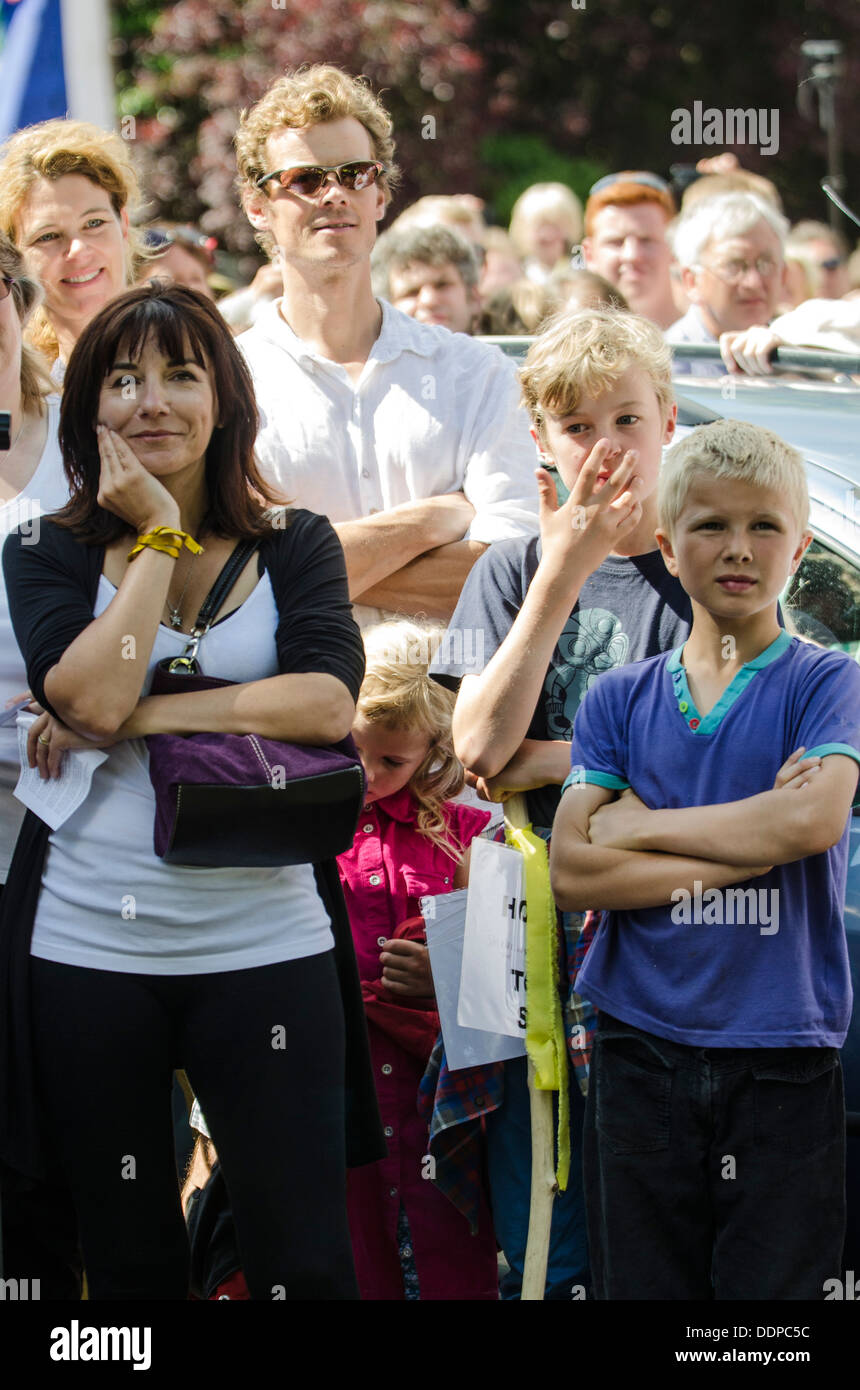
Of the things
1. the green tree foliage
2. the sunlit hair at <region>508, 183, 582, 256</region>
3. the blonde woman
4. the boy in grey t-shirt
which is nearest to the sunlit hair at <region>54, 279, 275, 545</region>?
the boy in grey t-shirt

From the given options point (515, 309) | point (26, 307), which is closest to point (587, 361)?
point (26, 307)

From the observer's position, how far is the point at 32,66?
5324mm

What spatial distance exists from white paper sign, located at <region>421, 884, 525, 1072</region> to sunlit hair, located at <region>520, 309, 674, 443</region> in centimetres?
80

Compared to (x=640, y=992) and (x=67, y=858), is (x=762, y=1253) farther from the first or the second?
(x=67, y=858)

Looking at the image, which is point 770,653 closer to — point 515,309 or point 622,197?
point 515,309

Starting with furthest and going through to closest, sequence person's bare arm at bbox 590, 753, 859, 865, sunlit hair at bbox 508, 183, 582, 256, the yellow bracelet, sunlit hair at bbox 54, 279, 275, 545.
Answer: sunlit hair at bbox 508, 183, 582, 256
sunlit hair at bbox 54, 279, 275, 545
the yellow bracelet
person's bare arm at bbox 590, 753, 859, 865

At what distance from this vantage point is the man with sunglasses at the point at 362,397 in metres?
3.57

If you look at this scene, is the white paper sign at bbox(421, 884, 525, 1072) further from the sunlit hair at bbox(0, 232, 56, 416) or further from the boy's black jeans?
the sunlit hair at bbox(0, 232, 56, 416)

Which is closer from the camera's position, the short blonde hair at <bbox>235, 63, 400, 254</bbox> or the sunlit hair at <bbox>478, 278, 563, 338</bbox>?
the short blonde hair at <bbox>235, 63, 400, 254</bbox>

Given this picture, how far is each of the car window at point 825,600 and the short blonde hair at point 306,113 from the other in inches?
49.1

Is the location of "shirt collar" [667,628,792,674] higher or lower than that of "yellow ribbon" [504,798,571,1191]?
higher

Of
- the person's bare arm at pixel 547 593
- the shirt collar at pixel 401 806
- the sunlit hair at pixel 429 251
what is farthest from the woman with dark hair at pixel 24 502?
the sunlit hair at pixel 429 251

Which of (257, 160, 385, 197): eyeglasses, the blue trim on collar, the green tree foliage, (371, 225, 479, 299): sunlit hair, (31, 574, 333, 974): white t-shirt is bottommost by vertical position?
(31, 574, 333, 974): white t-shirt

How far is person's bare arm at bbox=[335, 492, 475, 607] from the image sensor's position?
11.5 feet
